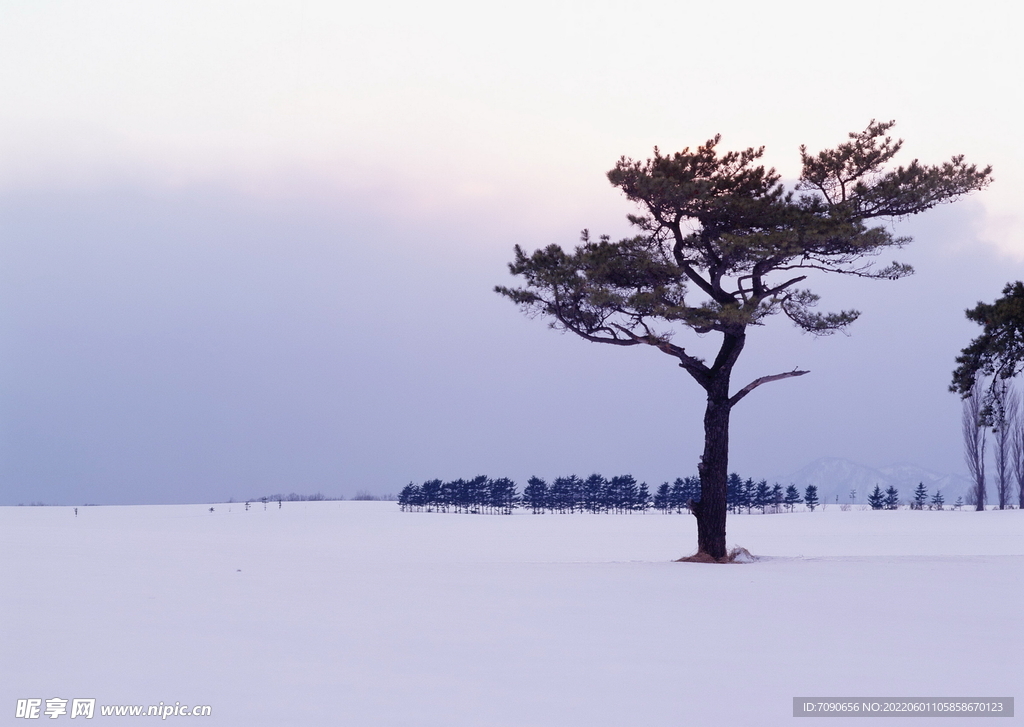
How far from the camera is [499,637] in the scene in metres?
6.21

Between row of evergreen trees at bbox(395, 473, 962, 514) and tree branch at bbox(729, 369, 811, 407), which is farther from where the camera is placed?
row of evergreen trees at bbox(395, 473, 962, 514)

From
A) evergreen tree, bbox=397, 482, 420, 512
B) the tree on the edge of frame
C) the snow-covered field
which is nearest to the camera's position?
the snow-covered field

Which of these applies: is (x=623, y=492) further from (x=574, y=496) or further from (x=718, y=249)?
(x=718, y=249)

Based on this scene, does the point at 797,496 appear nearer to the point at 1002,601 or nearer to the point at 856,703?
the point at 1002,601

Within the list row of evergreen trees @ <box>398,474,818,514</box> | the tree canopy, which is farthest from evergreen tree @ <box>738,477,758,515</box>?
the tree canopy

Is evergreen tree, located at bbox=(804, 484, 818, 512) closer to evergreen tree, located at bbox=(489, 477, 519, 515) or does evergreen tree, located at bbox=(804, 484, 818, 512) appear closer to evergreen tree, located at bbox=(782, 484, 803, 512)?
evergreen tree, located at bbox=(782, 484, 803, 512)

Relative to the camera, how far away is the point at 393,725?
4086 mm

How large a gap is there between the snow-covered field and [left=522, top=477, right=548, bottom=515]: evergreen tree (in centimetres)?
3523

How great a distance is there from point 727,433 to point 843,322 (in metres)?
2.83

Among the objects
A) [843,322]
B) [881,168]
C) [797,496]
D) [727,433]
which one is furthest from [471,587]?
[797,496]

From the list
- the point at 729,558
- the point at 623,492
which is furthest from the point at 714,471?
the point at 623,492

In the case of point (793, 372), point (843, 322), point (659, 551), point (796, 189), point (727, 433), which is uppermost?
point (796, 189)

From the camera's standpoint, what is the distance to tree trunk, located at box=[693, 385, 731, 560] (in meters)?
14.8

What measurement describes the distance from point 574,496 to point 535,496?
7.32 feet
